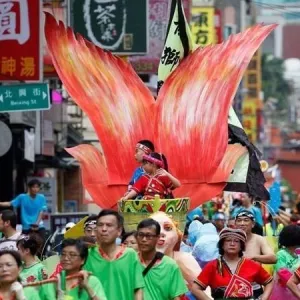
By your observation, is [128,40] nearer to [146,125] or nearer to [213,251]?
[146,125]

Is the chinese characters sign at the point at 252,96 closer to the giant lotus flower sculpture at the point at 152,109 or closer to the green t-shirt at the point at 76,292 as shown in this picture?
the giant lotus flower sculpture at the point at 152,109

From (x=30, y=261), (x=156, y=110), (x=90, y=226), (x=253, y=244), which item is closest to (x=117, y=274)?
(x=30, y=261)

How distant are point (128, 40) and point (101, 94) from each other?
916 cm

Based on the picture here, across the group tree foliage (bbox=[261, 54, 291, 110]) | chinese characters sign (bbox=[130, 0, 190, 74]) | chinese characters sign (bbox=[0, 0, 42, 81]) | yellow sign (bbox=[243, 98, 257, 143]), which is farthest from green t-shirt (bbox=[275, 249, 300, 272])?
tree foliage (bbox=[261, 54, 291, 110])

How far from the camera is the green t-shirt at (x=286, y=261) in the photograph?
1413 centimetres

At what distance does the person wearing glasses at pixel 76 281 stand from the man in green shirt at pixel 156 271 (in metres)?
0.95

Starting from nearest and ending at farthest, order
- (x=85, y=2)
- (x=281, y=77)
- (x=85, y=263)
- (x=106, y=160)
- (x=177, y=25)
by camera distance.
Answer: (x=85, y=263) → (x=106, y=160) → (x=177, y=25) → (x=85, y=2) → (x=281, y=77)

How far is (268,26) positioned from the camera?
18953 millimetres

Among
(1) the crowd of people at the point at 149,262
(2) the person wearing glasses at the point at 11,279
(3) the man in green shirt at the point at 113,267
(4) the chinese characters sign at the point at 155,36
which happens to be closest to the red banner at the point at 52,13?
(4) the chinese characters sign at the point at 155,36

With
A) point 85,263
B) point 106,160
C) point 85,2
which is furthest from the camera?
point 85,2

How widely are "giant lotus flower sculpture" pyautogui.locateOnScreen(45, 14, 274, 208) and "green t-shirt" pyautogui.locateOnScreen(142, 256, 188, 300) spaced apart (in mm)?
5472

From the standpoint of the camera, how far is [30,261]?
44.0 feet

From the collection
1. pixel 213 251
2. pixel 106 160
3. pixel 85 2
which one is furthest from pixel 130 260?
pixel 85 2

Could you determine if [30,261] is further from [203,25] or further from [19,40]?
[203,25]
